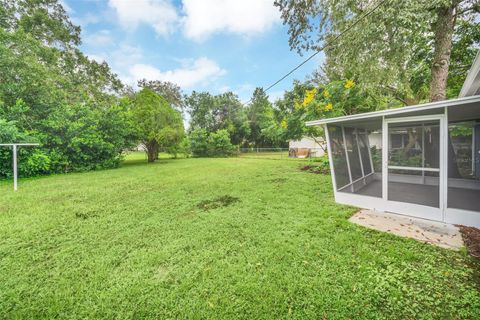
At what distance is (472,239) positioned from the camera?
259 centimetres

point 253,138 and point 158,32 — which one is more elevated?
point 158,32

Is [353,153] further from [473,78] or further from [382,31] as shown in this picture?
[382,31]

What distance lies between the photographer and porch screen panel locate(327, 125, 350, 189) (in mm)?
4477

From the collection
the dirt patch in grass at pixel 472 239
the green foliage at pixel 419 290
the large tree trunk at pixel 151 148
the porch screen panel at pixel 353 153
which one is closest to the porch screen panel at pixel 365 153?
the porch screen panel at pixel 353 153

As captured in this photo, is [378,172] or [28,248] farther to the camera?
[378,172]

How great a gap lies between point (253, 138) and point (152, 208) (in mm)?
24912

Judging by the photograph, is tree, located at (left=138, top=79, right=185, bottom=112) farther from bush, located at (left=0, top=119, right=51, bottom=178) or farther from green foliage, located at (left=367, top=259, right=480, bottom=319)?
green foliage, located at (left=367, top=259, right=480, bottom=319)

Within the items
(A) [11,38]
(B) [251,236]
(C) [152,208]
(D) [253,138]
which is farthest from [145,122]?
(D) [253,138]

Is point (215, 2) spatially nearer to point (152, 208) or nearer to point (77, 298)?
point (152, 208)

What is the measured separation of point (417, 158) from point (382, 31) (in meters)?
3.11

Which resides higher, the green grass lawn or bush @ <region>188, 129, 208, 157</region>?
bush @ <region>188, 129, 208, 157</region>

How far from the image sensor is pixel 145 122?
12.7 m

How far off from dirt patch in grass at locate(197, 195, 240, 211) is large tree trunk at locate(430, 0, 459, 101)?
6052mm

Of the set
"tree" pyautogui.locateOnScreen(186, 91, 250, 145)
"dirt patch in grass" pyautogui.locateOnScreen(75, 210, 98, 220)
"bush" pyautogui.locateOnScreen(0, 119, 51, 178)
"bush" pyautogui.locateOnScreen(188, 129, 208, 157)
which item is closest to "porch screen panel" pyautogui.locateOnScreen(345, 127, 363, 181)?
"dirt patch in grass" pyautogui.locateOnScreen(75, 210, 98, 220)
